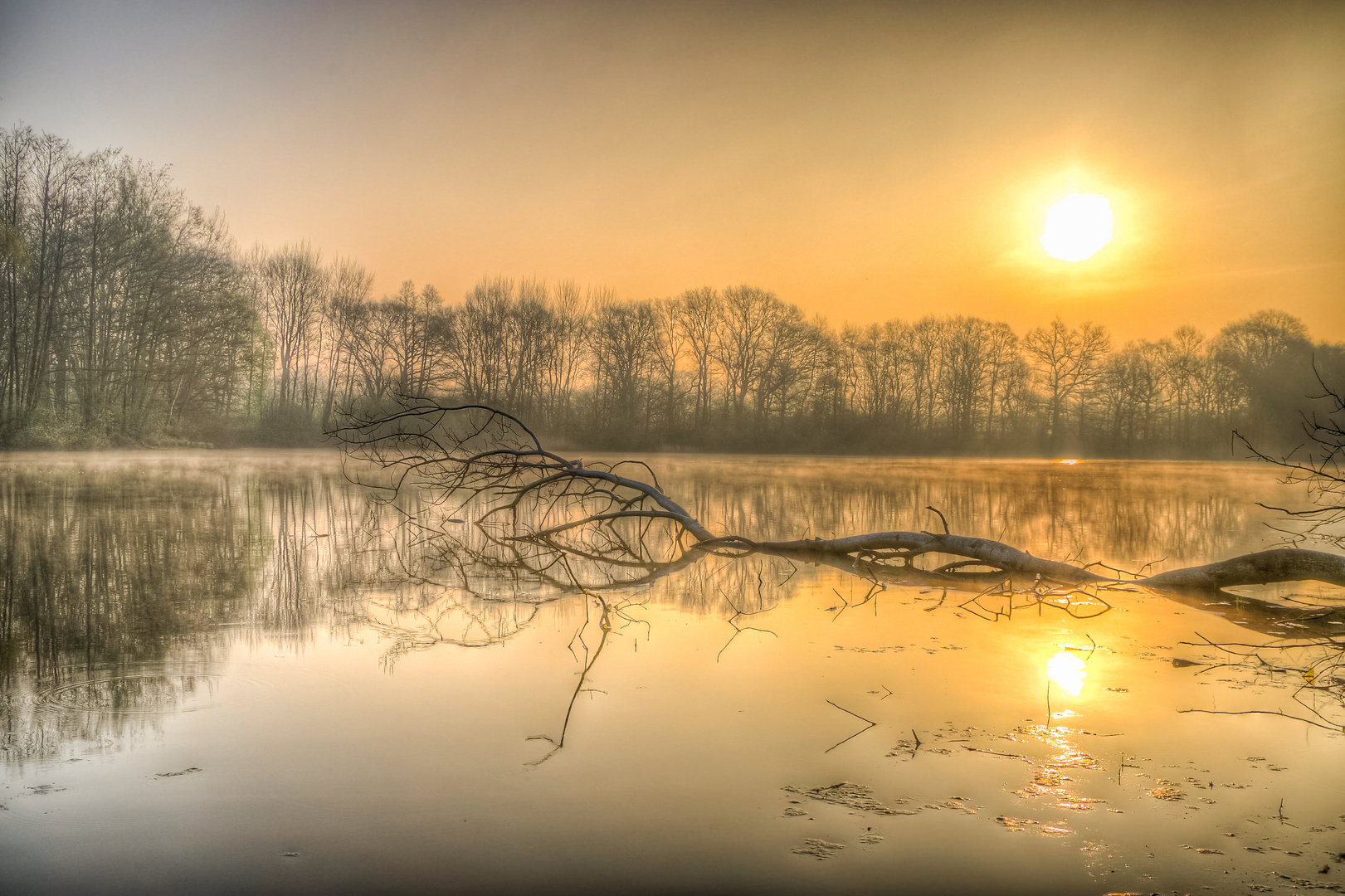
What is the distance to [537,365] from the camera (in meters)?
44.2

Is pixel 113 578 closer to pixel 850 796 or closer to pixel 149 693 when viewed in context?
pixel 149 693

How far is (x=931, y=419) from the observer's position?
49562mm

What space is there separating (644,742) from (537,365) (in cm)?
4160

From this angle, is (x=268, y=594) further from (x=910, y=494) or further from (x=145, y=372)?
(x=145, y=372)

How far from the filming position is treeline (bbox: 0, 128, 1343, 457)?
31.1m

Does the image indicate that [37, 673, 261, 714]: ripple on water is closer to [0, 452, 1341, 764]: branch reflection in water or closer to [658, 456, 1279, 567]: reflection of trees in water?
[0, 452, 1341, 764]: branch reflection in water

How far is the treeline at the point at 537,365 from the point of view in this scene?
3106 centimetres

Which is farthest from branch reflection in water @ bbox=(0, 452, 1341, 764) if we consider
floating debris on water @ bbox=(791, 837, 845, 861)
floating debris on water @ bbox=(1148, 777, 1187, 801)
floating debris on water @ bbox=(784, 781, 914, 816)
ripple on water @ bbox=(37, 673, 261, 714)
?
floating debris on water @ bbox=(1148, 777, 1187, 801)

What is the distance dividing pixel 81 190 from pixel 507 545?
3109cm

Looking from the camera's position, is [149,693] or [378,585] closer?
[149,693]

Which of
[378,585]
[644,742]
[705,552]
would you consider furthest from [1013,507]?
[644,742]

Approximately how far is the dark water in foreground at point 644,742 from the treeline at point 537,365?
25.5m

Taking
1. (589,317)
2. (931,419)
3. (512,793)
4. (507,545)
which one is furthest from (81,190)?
(931,419)

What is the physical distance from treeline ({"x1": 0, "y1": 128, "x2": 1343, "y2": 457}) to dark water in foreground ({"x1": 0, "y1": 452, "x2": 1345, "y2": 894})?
83.7ft
